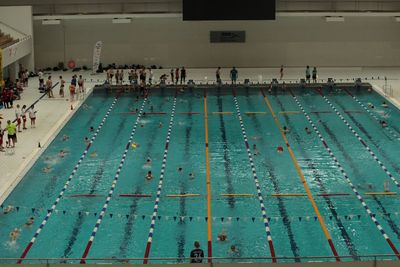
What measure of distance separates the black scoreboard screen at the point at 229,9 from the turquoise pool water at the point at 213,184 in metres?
7.70

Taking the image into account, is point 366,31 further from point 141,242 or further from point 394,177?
point 141,242

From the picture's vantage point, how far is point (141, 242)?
16.7 m

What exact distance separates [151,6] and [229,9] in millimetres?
4677

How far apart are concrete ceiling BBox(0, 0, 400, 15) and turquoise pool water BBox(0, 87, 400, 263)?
9.81m

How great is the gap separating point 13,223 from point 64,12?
23473mm

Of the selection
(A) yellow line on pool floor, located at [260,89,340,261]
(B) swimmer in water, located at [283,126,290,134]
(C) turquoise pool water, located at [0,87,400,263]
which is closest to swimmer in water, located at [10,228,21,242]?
(C) turquoise pool water, located at [0,87,400,263]

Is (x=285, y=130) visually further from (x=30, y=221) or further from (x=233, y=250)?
(x=30, y=221)

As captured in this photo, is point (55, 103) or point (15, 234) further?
point (55, 103)

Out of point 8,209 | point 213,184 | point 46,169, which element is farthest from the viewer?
point 46,169

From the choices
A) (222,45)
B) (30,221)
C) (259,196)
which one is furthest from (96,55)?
(30,221)

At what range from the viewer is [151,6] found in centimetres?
3928

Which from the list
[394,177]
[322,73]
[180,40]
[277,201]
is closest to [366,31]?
[322,73]

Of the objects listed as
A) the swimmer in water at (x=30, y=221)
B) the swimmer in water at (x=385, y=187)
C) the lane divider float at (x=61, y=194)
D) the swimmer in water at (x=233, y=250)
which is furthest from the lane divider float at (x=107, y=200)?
the swimmer in water at (x=385, y=187)

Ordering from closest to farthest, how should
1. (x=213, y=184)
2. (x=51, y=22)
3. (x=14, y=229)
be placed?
(x=14, y=229) < (x=213, y=184) < (x=51, y=22)
